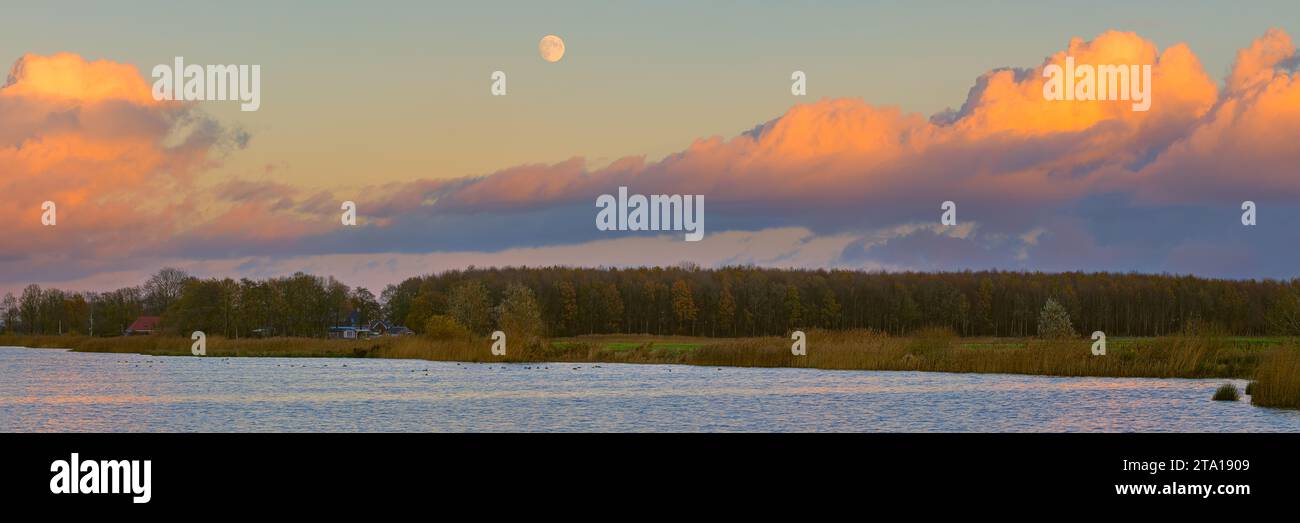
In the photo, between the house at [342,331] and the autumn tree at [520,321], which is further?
the house at [342,331]

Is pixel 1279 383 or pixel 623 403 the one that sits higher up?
pixel 1279 383

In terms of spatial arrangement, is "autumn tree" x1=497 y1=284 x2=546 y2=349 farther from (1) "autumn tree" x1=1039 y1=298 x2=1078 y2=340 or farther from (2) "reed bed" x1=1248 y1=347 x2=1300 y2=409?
(2) "reed bed" x1=1248 y1=347 x2=1300 y2=409

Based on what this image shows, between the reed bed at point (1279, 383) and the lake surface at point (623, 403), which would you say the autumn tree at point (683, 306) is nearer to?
the lake surface at point (623, 403)

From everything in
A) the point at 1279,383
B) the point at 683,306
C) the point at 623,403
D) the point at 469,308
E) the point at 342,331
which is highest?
the point at 469,308

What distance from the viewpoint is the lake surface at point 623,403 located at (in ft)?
105

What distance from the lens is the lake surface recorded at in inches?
1266

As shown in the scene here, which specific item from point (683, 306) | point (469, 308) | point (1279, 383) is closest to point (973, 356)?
point (1279, 383)

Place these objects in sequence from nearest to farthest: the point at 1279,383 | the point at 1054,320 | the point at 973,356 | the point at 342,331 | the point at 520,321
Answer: the point at 1279,383
the point at 973,356
the point at 520,321
the point at 1054,320
the point at 342,331

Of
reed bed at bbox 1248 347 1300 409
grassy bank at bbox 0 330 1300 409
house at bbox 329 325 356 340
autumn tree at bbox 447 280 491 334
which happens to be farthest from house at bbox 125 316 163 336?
reed bed at bbox 1248 347 1300 409

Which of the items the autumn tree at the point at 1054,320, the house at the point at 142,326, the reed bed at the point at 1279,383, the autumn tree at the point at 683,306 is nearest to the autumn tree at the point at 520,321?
the autumn tree at the point at 1054,320

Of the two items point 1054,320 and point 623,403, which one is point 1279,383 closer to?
point 623,403

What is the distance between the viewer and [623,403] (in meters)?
39.7
